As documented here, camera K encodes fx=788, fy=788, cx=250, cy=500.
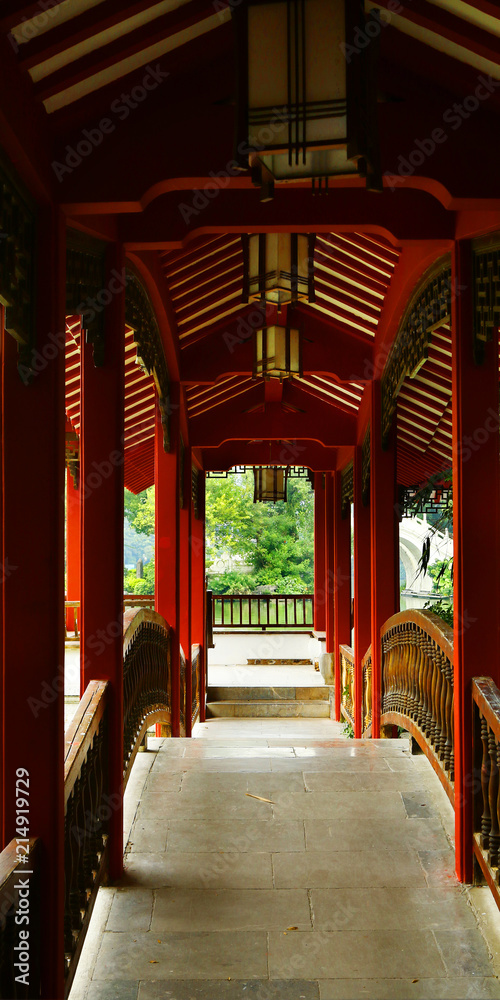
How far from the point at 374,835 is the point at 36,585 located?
92.6 inches

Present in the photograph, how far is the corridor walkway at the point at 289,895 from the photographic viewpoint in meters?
2.87

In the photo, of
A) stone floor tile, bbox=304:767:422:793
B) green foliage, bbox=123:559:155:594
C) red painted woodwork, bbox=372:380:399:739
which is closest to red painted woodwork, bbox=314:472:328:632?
green foliage, bbox=123:559:155:594

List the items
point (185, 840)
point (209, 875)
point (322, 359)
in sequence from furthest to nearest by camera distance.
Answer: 1. point (322, 359)
2. point (185, 840)
3. point (209, 875)

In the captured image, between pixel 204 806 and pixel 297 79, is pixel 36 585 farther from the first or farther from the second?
pixel 204 806

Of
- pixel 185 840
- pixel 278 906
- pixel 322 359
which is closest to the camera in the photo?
pixel 278 906

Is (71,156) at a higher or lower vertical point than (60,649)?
higher

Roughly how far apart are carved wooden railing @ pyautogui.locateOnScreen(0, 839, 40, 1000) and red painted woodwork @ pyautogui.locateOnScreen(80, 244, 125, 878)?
3.89 ft

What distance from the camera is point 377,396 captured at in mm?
6707

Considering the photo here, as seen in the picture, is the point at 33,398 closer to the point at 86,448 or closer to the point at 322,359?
the point at 86,448

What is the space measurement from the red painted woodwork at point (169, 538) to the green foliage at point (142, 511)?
64.1 ft

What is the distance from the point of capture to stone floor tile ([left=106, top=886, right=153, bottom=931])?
3221 mm

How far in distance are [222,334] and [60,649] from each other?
4695 millimetres

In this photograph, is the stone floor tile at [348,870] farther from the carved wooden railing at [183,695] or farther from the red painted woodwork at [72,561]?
the red painted woodwork at [72,561]

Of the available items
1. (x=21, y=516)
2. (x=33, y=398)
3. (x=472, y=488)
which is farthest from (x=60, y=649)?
(x=472, y=488)
